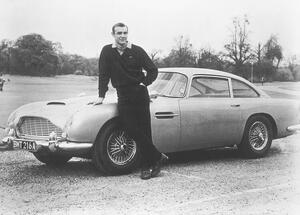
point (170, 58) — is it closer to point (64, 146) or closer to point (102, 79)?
point (102, 79)

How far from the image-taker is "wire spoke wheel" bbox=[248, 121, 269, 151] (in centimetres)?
681

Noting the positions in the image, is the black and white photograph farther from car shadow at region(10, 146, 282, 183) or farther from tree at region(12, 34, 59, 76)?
tree at region(12, 34, 59, 76)

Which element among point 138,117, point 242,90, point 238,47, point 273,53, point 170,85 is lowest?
point 138,117

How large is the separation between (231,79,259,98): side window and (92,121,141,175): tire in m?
1.97

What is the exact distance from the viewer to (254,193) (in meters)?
4.59

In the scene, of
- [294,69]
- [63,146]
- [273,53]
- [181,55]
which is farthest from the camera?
[273,53]

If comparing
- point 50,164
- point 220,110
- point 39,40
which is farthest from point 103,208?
point 39,40

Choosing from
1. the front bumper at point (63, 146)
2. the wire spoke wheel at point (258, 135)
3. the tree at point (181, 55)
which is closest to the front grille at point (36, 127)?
the front bumper at point (63, 146)

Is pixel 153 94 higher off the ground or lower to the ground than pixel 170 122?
higher

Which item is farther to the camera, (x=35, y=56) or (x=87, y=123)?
(x=35, y=56)

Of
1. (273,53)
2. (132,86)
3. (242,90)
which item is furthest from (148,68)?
(273,53)

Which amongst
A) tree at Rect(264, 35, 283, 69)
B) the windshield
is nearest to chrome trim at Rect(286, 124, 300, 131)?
the windshield

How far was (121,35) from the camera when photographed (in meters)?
5.25

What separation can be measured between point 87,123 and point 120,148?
0.53 m
